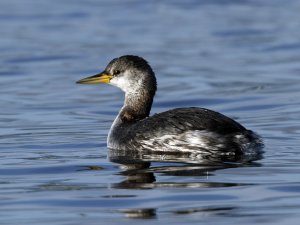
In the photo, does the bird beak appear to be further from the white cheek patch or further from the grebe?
the grebe

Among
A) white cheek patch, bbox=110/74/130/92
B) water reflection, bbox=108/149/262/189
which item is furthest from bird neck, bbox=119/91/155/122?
water reflection, bbox=108/149/262/189

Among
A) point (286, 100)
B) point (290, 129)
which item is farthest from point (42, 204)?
point (286, 100)

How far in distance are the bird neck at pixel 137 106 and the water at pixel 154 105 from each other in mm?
481

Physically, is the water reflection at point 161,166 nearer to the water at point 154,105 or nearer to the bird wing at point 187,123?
the water at point 154,105

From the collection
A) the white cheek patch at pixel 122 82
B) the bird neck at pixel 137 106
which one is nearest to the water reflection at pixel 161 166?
the bird neck at pixel 137 106

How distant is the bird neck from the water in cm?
48

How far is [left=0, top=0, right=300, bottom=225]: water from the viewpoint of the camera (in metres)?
8.55

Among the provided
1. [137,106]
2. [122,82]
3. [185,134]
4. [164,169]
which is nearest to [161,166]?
[164,169]

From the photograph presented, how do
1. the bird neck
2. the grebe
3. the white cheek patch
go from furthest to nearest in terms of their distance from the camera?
the white cheek patch, the bird neck, the grebe

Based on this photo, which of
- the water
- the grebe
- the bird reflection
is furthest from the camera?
the grebe

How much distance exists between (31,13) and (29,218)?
20893 millimetres

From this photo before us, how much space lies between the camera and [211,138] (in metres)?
11.0

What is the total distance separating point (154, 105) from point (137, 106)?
3.74 m

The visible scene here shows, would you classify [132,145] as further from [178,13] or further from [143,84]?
[178,13]
